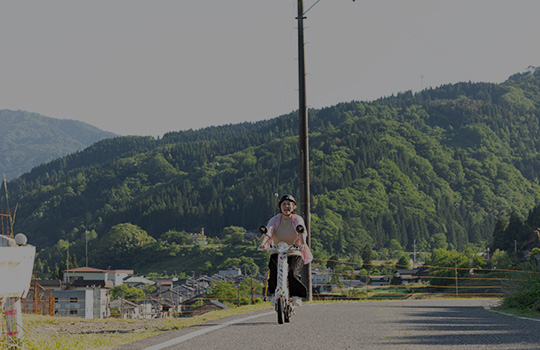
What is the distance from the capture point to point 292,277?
990cm

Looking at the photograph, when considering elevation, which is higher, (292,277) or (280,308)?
(292,277)

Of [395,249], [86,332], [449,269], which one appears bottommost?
[449,269]

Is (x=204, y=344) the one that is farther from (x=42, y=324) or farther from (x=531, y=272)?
(x=531, y=272)

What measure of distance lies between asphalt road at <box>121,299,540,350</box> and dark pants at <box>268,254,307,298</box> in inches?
19.6

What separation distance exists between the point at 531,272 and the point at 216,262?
162 metres

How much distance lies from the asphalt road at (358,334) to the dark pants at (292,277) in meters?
0.50

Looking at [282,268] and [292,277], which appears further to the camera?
[292,277]

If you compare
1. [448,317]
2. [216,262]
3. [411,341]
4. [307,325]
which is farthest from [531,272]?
[216,262]

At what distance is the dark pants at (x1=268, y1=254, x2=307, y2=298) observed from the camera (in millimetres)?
9883

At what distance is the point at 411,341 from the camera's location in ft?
27.2

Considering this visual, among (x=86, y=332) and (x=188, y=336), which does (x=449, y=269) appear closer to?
(x=86, y=332)

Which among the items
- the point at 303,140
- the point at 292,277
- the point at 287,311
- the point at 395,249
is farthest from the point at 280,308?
the point at 395,249

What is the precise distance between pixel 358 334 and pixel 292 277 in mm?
1244

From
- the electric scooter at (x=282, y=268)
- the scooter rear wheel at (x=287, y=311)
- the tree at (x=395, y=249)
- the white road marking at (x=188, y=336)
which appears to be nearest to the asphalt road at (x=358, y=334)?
the white road marking at (x=188, y=336)
